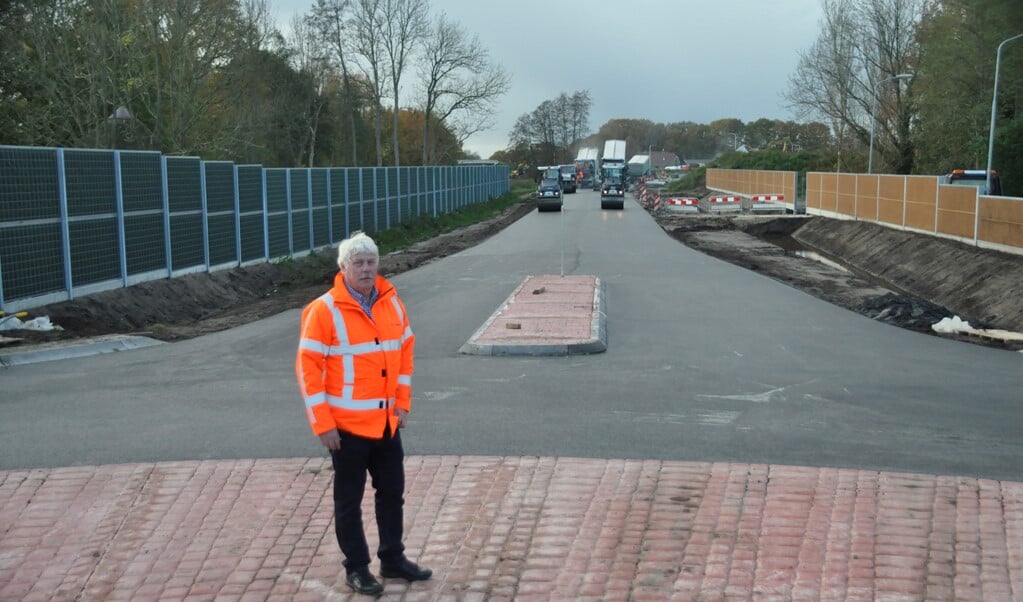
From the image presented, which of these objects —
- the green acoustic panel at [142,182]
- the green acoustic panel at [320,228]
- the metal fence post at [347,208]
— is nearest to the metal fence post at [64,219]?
the green acoustic panel at [142,182]

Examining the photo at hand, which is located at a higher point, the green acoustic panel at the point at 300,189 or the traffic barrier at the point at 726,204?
the green acoustic panel at the point at 300,189

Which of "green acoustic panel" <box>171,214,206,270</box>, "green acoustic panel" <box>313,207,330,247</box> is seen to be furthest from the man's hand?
"green acoustic panel" <box>313,207,330,247</box>

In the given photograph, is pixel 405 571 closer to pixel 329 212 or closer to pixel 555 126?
pixel 329 212

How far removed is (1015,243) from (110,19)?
27.1m

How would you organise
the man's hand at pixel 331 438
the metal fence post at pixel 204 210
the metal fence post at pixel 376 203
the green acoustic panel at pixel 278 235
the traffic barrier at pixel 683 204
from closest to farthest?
the man's hand at pixel 331 438, the metal fence post at pixel 204 210, the green acoustic panel at pixel 278 235, the metal fence post at pixel 376 203, the traffic barrier at pixel 683 204

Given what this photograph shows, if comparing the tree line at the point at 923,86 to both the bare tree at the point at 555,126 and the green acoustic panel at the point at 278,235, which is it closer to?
the green acoustic panel at the point at 278,235

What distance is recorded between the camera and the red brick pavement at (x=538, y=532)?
5.52 m

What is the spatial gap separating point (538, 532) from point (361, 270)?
210 cm

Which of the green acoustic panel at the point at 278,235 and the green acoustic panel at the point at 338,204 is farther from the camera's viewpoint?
the green acoustic panel at the point at 338,204

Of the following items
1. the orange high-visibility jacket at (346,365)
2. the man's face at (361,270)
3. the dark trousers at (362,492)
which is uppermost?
the man's face at (361,270)

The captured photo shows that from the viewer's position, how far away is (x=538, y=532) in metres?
6.19

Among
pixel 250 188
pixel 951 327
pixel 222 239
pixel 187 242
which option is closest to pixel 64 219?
pixel 187 242

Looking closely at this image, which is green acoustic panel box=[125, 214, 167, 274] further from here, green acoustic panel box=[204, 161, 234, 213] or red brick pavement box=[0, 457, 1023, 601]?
red brick pavement box=[0, 457, 1023, 601]

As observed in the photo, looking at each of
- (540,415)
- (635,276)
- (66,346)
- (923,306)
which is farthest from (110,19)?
(540,415)
